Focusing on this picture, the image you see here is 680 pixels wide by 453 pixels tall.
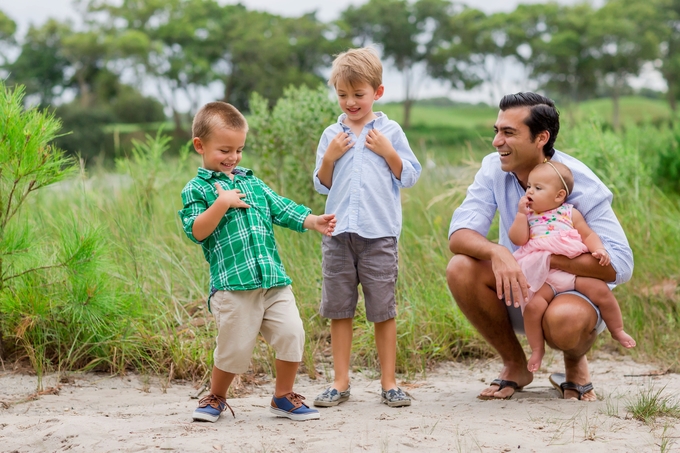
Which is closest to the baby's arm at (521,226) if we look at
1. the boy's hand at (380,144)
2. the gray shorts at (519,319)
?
the gray shorts at (519,319)

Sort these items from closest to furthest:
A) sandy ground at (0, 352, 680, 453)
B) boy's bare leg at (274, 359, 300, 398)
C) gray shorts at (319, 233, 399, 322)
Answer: sandy ground at (0, 352, 680, 453), boy's bare leg at (274, 359, 300, 398), gray shorts at (319, 233, 399, 322)

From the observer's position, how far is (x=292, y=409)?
9.96 feet

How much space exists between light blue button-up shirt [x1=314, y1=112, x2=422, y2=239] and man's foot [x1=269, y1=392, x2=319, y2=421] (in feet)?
2.48

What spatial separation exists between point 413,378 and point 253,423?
120 centimetres

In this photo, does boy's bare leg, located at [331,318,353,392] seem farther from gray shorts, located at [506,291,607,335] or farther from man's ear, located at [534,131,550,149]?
man's ear, located at [534,131,550,149]

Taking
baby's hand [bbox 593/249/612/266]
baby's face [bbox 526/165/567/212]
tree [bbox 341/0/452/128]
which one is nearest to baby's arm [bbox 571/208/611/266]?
baby's hand [bbox 593/249/612/266]

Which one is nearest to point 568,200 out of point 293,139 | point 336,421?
point 336,421

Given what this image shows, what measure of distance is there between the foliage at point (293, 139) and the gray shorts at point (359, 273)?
2401mm

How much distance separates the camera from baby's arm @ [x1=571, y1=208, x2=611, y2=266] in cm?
308

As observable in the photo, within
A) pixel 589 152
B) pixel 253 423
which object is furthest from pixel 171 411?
pixel 589 152

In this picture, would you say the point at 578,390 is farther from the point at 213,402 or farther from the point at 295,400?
the point at 213,402

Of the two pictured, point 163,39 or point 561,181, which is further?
point 163,39

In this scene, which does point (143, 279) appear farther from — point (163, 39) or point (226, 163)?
point (163, 39)

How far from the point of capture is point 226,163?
117 inches
